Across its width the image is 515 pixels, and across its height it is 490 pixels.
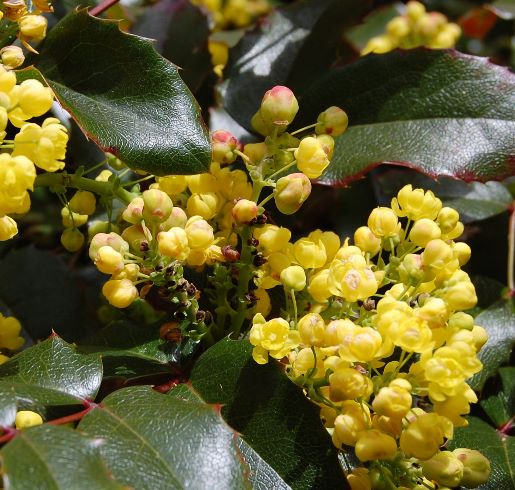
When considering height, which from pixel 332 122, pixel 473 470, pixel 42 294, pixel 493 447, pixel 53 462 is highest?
pixel 332 122

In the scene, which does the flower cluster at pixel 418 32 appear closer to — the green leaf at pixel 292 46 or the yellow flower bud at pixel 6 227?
the green leaf at pixel 292 46

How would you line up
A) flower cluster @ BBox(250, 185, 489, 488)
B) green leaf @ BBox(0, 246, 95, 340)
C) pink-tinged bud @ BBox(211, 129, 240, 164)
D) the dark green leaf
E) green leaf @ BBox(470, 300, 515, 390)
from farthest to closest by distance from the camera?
the dark green leaf → green leaf @ BBox(0, 246, 95, 340) → green leaf @ BBox(470, 300, 515, 390) → pink-tinged bud @ BBox(211, 129, 240, 164) → flower cluster @ BBox(250, 185, 489, 488)

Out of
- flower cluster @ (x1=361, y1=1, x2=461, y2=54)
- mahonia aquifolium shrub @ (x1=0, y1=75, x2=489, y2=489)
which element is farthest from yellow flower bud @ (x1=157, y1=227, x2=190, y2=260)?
flower cluster @ (x1=361, y1=1, x2=461, y2=54)

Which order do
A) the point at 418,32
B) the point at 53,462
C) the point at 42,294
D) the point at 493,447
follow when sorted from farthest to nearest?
the point at 418,32, the point at 42,294, the point at 493,447, the point at 53,462

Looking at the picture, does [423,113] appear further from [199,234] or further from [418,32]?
[418,32]

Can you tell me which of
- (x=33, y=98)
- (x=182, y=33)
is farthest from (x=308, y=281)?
(x=182, y=33)

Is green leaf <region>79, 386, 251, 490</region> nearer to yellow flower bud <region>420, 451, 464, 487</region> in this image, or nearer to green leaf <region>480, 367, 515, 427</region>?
yellow flower bud <region>420, 451, 464, 487</region>

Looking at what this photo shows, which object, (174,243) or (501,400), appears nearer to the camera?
(174,243)

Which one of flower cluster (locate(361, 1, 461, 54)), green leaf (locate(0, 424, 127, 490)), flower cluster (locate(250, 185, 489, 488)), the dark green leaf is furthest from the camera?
flower cluster (locate(361, 1, 461, 54))
